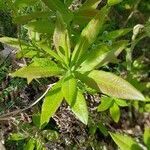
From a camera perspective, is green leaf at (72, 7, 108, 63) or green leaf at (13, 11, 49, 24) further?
green leaf at (13, 11, 49, 24)

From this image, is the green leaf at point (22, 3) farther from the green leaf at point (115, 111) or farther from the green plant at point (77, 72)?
the green leaf at point (115, 111)

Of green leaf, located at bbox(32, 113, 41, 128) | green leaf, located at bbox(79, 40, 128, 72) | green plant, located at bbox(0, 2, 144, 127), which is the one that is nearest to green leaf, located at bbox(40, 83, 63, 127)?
green plant, located at bbox(0, 2, 144, 127)

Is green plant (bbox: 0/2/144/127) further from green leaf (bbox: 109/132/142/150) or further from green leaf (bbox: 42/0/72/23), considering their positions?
green leaf (bbox: 109/132/142/150)

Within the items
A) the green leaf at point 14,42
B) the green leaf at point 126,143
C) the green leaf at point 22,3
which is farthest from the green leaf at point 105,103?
the green leaf at point 22,3

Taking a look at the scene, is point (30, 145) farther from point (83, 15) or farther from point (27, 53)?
point (83, 15)

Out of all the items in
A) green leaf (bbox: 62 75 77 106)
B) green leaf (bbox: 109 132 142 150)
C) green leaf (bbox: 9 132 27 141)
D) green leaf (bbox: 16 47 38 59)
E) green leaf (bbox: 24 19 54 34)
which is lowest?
green leaf (bbox: 109 132 142 150)

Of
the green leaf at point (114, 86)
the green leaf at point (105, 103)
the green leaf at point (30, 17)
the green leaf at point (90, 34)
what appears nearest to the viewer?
the green leaf at point (114, 86)
